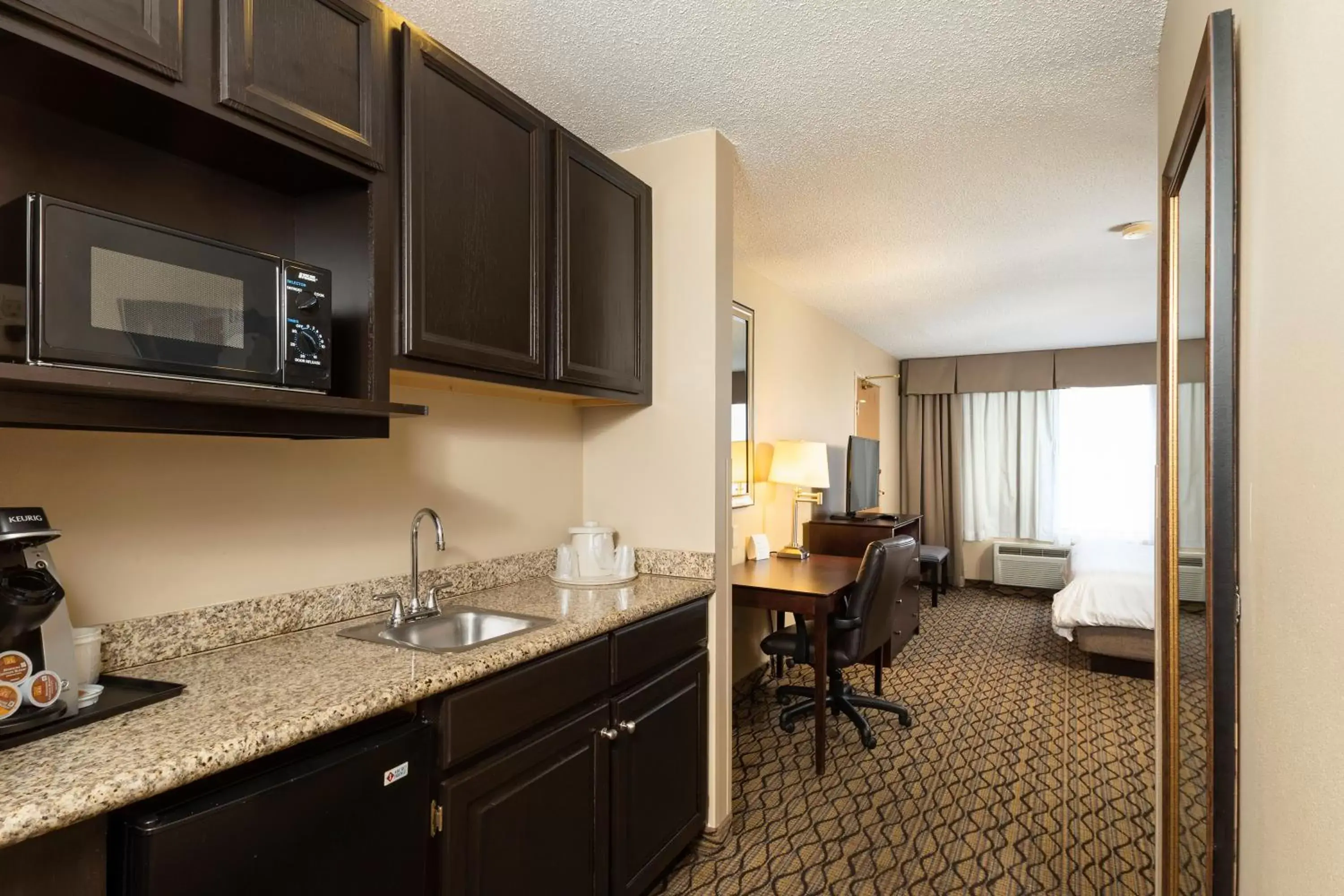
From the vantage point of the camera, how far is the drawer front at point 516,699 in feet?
4.62

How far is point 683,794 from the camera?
223 cm

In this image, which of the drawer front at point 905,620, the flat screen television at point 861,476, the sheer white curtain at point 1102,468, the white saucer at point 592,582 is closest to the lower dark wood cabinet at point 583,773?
the white saucer at point 592,582

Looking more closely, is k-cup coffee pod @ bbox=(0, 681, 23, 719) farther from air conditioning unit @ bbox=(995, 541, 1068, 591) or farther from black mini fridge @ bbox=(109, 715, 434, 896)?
air conditioning unit @ bbox=(995, 541, 1068, 591)

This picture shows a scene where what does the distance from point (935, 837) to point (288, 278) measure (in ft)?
8.68

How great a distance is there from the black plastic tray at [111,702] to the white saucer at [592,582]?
3.91 feet

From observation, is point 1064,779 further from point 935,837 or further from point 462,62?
point 462,62

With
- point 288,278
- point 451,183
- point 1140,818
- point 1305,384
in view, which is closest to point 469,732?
point 288,278

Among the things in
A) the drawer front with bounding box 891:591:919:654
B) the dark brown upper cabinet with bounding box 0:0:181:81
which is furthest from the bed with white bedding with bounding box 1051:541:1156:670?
the dark brown upper cabinet with bounding box 0:0:181:81

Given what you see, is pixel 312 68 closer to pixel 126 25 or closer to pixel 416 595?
pixel 126 25

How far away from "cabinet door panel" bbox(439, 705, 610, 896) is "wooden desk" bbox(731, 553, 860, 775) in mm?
1358

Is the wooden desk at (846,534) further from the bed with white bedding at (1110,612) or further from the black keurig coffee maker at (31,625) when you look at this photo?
the black keurig coffee maker at (31,625)

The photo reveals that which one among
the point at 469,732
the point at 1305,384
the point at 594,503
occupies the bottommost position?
the point at 469,732

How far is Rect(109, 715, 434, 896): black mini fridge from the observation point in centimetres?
96

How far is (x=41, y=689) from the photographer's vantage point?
3.51 ft
